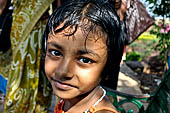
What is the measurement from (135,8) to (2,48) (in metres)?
1.46

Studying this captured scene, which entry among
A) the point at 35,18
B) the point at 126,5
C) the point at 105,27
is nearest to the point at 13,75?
the point at 35,18

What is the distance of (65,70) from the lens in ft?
3.18

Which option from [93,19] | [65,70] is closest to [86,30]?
[93,19]

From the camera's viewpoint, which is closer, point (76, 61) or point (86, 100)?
point (76, 61)

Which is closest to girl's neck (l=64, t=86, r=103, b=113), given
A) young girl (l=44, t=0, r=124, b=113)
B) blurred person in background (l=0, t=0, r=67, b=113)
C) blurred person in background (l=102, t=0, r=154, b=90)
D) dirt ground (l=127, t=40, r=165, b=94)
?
young girl (l=44, t=0, r=124, b=113)

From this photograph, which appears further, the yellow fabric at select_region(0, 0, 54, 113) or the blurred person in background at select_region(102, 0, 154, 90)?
the yellow fabric at select_region(0, 0, 54, 113)

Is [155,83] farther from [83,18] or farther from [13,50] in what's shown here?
[83,18]

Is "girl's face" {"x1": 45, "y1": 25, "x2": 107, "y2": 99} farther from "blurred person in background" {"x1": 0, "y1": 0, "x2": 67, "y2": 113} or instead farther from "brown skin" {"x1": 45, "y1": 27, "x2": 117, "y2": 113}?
"blurred person in background" {"x1": 0, "y1": 0, "x2": 67, "y2": 113}

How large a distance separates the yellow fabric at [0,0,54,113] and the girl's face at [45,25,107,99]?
1.08 meters

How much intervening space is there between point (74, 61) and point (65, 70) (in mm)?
62

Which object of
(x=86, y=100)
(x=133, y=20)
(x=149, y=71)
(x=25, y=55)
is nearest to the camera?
(x=86, y=100)

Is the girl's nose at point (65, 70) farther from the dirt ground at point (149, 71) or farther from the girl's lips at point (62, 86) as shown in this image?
the dirt ground at point (149, 71)

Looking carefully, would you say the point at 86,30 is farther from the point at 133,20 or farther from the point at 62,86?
the point at 133,20

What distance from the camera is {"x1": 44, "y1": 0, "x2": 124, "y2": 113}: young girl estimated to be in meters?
0.98
